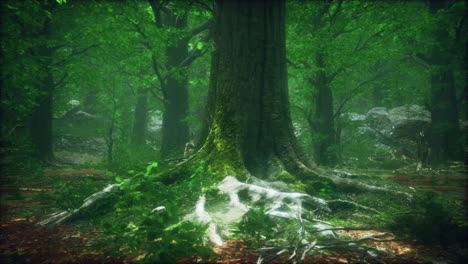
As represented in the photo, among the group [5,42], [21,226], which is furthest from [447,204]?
[5,42]

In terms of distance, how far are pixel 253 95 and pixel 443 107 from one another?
13.0 m

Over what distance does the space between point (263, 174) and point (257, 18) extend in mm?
3441

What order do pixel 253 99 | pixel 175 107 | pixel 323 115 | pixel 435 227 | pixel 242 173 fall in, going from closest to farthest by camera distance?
1. pixel 435 227
2. pixel 242 173
3. pixel 253 99
4. pixel 323 115
5. pixel 175 107

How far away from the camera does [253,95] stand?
18.0 ft

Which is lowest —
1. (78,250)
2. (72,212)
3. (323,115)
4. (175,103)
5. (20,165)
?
(78,250)

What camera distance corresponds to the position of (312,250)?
248 centimetres

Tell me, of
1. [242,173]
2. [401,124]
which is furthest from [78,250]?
[401,124]

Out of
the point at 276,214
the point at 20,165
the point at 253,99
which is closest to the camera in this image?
the point at 276,214

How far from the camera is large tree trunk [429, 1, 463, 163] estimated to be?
1223 cm

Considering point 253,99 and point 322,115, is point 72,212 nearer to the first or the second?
point 253,99

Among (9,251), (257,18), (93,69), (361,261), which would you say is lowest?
(9,251)

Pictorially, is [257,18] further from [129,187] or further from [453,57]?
[453,57]

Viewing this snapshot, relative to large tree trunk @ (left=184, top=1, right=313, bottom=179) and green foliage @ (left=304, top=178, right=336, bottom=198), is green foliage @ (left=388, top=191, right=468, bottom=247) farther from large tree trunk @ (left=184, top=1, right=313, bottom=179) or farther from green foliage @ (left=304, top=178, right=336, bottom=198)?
large tree trunk @ (left=184, top=1, right=313, bottom=179)

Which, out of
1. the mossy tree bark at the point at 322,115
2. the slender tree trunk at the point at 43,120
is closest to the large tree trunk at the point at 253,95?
the mossy tree bark at the point at 322,115
